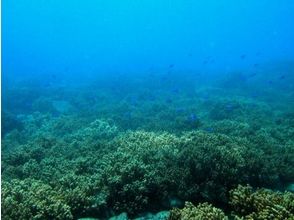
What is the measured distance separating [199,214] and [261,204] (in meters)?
1.27

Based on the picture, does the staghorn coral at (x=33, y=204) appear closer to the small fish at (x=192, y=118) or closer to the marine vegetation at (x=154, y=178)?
the marine vegetation at (x=154, y=178)

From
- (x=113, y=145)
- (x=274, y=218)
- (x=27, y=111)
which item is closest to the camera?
(x=274, y=218)

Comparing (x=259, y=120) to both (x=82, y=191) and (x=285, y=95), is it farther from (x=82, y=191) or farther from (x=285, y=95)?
(x=285, y=95)

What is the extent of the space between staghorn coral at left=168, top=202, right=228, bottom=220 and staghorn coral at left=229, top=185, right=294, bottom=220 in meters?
0.54

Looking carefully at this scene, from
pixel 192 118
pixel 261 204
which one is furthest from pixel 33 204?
pixel 192 118

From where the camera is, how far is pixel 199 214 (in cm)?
689

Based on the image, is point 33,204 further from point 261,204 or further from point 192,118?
point 192,118

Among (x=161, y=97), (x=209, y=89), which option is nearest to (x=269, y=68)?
(x=209, y=89)

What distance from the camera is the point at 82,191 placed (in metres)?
8.60

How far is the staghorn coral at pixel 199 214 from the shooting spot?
6809 mm

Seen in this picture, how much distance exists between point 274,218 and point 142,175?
11.2 ft

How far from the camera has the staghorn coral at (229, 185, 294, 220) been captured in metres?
6.63

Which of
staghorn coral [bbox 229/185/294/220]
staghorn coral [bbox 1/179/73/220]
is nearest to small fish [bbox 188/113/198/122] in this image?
staghorn coral [bbox 229/185/294/220]

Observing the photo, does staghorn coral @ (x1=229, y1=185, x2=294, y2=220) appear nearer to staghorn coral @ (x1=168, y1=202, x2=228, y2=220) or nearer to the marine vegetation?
the marine vegetation
